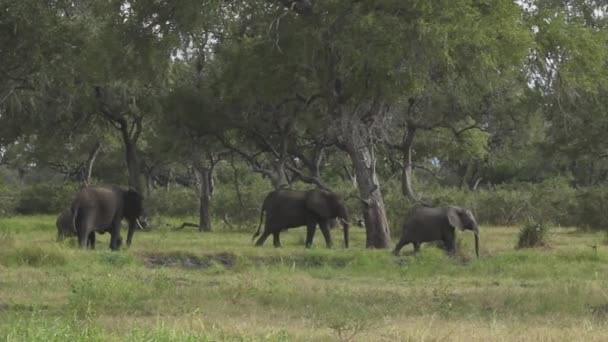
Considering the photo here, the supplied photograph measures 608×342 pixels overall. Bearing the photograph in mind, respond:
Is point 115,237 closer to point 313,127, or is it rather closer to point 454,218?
point 454,218

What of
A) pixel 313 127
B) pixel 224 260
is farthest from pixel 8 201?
pixel 224 260

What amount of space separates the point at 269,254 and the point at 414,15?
234 inches

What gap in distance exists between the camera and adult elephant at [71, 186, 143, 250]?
20.3 m

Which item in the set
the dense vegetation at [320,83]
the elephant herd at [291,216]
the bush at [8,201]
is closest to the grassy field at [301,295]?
the elephant herd at [291,216]

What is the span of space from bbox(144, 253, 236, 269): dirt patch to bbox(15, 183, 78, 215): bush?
92.2 ft

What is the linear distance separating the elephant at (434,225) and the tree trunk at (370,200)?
129 cm

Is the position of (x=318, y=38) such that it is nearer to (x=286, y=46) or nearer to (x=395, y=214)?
(x=286, y=46)

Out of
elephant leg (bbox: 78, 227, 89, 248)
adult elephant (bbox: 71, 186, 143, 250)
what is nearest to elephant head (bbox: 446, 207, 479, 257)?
adult elephant (bbox: 71, 186, 143, 250)

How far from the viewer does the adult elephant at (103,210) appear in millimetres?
20312

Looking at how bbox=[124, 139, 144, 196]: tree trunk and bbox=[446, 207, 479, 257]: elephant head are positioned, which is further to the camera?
bbox=[124, 139, 144, 196]: tree trunk

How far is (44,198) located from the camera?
48.4 m

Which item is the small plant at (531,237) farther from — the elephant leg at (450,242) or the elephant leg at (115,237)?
the elephant leg at (115,237)

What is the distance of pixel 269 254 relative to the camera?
782 inches

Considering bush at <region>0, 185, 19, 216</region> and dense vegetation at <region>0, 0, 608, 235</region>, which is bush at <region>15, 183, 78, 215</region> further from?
dense vegetation at <region>0, 0, 608, 235</region>
